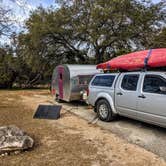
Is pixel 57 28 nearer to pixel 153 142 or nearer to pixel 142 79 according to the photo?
pixel 142 79

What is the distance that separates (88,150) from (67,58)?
1816 cm

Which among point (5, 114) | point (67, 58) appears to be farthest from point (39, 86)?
point (5, 114)

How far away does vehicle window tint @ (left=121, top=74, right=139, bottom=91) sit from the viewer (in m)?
7.55

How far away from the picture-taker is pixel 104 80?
356 inches

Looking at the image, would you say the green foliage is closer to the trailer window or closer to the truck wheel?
the trailer window

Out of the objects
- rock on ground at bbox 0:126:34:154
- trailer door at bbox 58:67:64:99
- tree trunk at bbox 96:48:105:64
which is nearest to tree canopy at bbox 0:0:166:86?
tree trunk at bbox 96:48:105:64

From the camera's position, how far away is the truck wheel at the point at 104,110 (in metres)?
8.56

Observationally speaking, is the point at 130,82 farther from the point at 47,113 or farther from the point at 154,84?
the point at 47,113

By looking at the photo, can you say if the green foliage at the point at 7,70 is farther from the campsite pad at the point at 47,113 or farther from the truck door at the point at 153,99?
the truck door at the point at 153,99

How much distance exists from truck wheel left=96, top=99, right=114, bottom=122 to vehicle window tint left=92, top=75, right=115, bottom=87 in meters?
0.60

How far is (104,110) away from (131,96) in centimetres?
152

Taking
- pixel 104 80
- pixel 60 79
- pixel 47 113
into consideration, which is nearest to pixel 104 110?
pixel 104 80

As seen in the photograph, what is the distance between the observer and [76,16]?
20.6 m

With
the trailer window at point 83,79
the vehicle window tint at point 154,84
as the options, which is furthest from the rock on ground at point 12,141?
the trailer window at point 83,79
